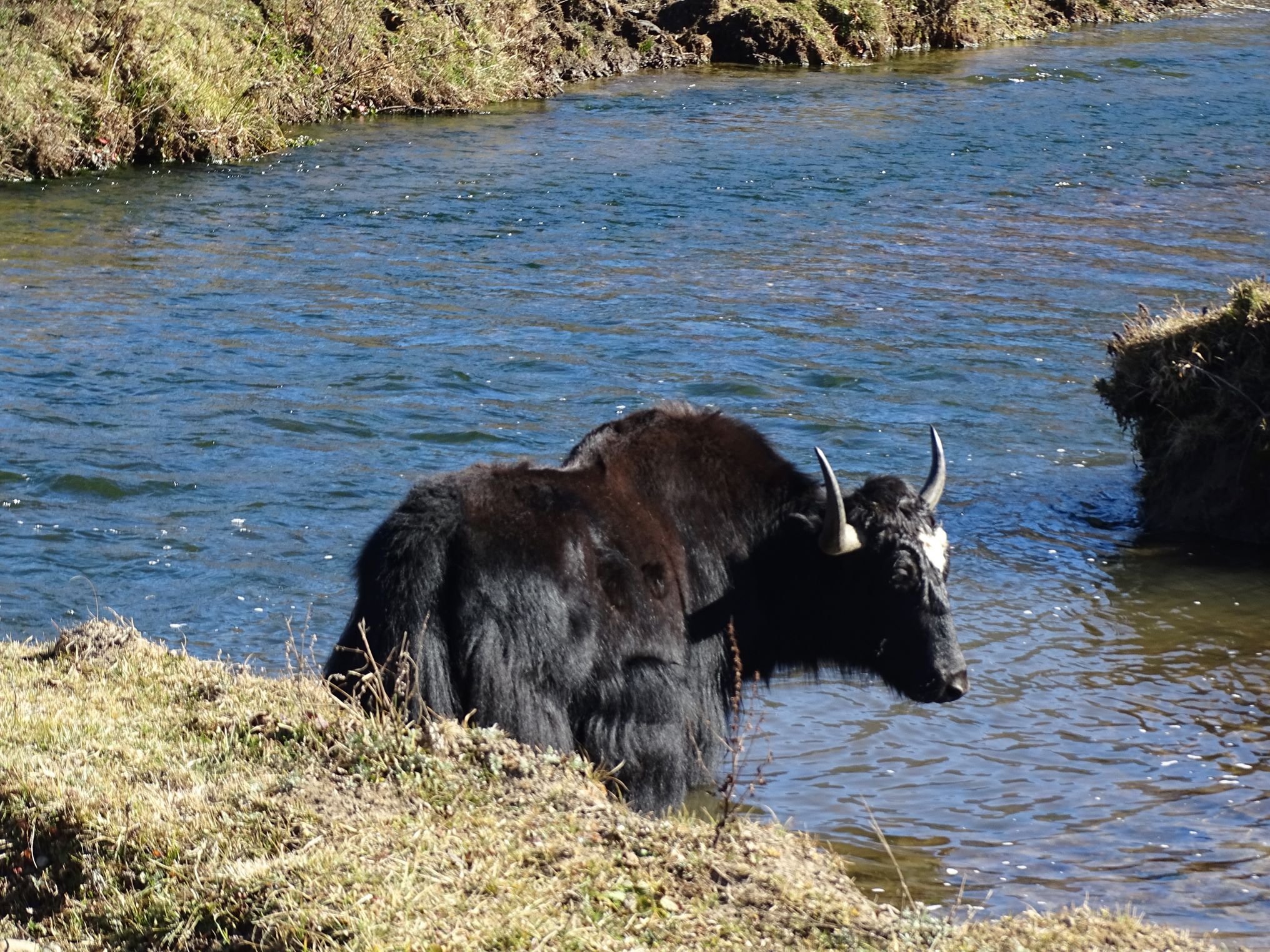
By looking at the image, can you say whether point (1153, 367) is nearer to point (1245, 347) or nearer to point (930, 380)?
point (1245, 347)

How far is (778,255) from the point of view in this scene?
1595 centimetres

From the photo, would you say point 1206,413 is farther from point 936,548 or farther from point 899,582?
point 899,582

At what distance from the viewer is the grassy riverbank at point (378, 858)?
12.7ft

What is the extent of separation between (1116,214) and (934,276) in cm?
401

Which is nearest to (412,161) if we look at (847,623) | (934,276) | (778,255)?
(778,255)

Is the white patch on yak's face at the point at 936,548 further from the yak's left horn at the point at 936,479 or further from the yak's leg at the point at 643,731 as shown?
the yak's leg at the point at 643,731

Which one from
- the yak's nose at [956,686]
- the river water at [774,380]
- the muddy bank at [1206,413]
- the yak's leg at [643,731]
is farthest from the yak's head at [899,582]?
the muddy bank at [1206,413]

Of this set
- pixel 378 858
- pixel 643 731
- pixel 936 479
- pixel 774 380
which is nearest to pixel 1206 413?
pixel 774 380

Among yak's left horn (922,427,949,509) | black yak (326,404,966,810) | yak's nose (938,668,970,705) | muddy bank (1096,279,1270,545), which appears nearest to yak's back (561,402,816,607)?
black yak (326,404,966,810)

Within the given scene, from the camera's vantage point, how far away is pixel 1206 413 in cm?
948

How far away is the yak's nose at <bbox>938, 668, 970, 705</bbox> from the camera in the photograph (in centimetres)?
576

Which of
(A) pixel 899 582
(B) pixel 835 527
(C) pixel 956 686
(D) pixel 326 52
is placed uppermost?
(D) pixel 326 52

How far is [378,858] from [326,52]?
20.7 meters

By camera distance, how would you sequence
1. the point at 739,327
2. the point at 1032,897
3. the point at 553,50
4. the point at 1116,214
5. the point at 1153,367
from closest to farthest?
the point at 1032,897 → the point at 1153,367 → the point at 739,327 → the point at 1116,214 → the point at 553,50
